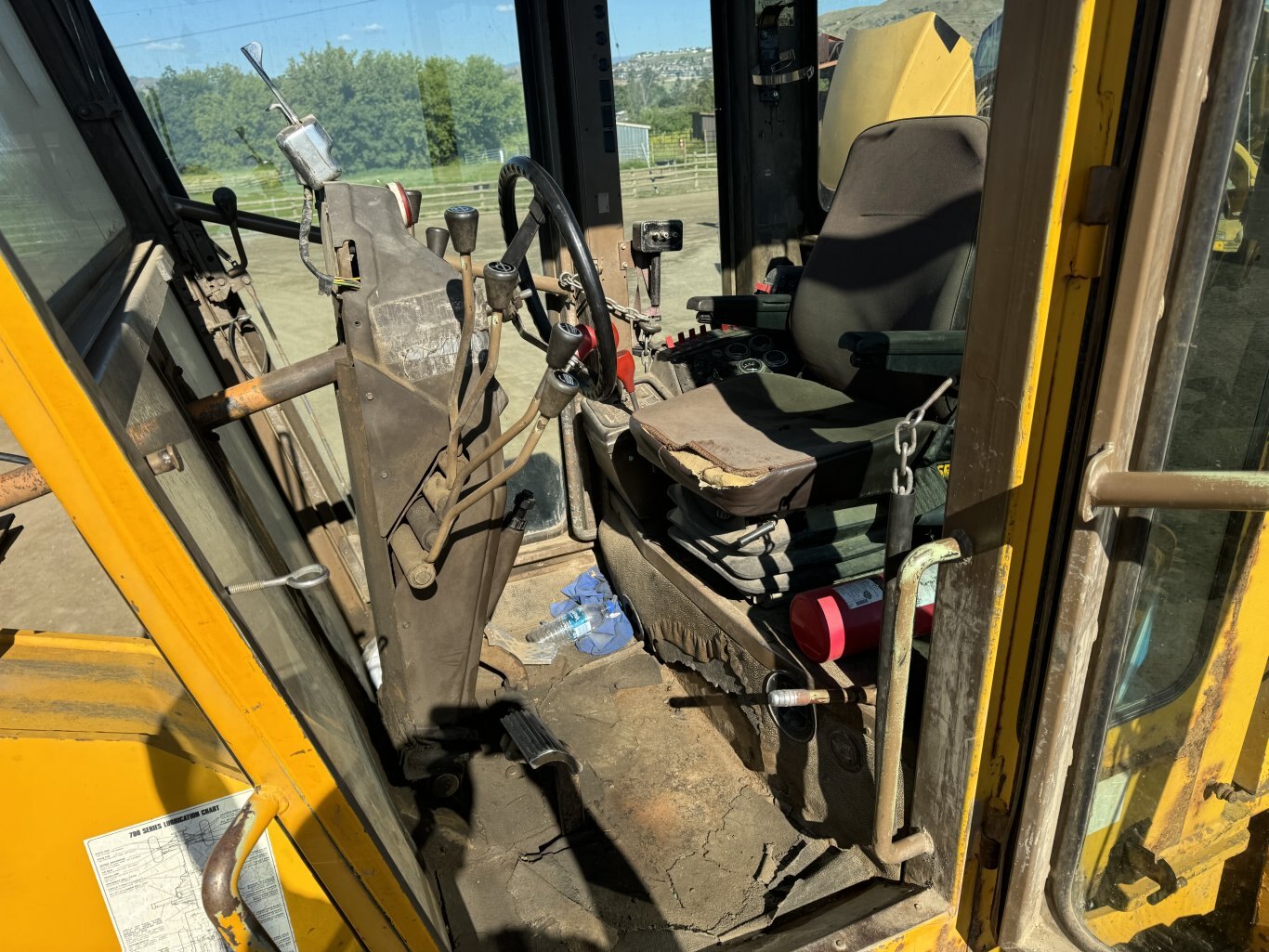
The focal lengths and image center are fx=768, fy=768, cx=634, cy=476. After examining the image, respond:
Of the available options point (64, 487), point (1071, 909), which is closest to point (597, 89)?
point (64, 487)

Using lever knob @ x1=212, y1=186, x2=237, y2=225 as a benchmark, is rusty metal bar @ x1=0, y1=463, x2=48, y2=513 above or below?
below

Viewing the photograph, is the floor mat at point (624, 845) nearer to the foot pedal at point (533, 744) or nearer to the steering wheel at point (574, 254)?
the foot pedal at point (533, 744)

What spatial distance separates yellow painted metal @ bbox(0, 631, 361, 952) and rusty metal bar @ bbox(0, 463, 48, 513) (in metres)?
0.24

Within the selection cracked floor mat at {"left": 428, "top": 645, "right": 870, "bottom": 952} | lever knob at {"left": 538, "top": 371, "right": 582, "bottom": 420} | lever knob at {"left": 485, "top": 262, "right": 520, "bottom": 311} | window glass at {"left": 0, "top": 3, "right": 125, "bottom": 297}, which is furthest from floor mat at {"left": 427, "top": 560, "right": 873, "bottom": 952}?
window glass at {"left": 0, "top": 3, "right": 125, "bottom": 297}

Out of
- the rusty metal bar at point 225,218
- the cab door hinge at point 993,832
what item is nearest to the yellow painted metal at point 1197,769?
the cab door hinge at point 993,832

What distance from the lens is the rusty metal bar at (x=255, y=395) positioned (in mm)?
1226

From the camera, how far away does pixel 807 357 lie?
8.04ft

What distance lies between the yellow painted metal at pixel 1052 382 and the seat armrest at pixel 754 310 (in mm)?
1752

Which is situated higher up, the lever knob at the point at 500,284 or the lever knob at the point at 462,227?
the lever knob at the point at 462,227

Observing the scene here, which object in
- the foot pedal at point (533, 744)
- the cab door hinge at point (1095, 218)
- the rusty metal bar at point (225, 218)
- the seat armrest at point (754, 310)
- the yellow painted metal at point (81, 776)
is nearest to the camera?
the cab door hinge at point (1095, 218)

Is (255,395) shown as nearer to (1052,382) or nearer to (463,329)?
(463,329)

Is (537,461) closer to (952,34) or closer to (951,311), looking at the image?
(951,311)

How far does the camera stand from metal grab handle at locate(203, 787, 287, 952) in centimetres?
74

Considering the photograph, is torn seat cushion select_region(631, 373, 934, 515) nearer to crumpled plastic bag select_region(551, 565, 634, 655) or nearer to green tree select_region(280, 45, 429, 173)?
crumpled plastic bag select_region(551, 565, 634, 655)
